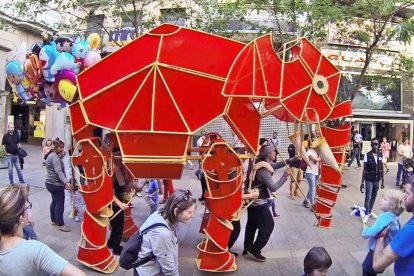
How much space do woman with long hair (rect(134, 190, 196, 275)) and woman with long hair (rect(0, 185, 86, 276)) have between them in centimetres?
90

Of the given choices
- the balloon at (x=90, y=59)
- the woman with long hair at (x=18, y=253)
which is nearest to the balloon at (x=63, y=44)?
the balloon at (x=90, y=59)

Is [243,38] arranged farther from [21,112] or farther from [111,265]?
[21,112]

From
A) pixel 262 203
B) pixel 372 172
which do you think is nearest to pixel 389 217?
pixel 262 203

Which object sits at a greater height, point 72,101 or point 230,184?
point 72,101

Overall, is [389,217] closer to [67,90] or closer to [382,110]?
[67,90]

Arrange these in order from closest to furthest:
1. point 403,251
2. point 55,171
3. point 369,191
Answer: point 403,251 → point 55,171 → point 369,191

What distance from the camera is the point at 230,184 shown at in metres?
5.07

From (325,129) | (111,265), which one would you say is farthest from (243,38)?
(111,265)

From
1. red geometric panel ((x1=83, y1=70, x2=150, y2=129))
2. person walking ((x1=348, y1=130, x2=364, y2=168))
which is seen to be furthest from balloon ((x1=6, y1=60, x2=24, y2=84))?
person walking ((x1=348, y1=130, x2=364, y2=168))

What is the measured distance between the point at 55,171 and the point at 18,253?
5202 mm

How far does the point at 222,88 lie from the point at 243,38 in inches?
490

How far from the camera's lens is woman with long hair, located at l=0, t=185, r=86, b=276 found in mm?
2086

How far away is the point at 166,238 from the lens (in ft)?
9.74

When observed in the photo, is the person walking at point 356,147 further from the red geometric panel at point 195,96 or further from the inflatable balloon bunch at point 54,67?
the red geometric panel at point 195,96
